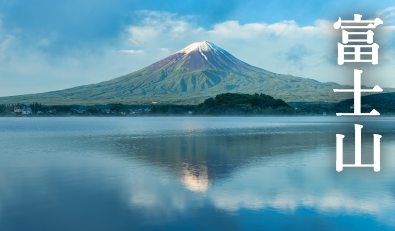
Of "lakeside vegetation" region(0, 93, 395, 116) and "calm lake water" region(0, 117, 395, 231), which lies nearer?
"calm lake water" region(0, 117, 395, 231)

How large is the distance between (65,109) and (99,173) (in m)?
185

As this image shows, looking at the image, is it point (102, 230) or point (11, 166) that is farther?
point (11, 166)

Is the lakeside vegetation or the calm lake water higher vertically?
the lakeside vegetation

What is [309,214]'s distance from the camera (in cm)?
926

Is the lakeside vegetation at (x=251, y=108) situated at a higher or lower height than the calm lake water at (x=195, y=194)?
higher

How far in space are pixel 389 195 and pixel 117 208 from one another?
801 centimetres

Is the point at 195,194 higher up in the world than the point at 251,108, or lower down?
lower down

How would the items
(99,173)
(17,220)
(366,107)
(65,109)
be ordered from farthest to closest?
(65,109) → (366,107) → (99,173) → (17,220)

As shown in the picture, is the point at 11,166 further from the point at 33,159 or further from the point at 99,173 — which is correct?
the point at 99,173

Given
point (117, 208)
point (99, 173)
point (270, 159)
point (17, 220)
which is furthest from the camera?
point (270, 159)

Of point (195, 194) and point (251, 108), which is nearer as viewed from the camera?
point (195, 194)

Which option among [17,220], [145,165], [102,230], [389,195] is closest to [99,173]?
[145,165]

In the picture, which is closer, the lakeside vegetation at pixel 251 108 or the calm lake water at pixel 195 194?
the calm lake water at pixel 195 194

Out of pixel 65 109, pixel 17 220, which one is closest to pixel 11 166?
pixel 17 220
